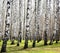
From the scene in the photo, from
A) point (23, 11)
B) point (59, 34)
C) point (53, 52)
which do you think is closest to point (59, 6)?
point (59, 34)

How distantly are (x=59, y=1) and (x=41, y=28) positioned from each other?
701 inches

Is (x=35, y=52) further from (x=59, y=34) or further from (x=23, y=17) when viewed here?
(x=23, y=17)

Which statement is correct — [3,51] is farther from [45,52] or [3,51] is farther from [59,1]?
[59,1]

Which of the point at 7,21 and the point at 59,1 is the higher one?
the point at 59,1

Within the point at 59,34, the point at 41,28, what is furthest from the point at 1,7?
the point at 59,34

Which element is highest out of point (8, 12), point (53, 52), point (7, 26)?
point (8, 12)

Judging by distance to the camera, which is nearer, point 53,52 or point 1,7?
point 53,52

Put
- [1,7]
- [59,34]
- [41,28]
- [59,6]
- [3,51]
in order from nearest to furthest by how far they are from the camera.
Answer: [3,51], [59,6], [59,34], [1,7], [41,28]

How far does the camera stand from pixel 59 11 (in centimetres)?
2692

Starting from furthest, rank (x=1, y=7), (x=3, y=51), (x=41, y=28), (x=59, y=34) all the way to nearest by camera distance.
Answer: (x=41, y=28), (x=1, y=7), (x=59, y=34), (x=3, y=51)

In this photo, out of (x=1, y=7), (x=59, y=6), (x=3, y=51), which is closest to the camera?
(x=3, y=51)

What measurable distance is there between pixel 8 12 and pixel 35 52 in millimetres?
4395

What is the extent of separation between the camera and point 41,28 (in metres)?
44.0

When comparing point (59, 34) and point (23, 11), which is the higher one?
point (23, 11)
